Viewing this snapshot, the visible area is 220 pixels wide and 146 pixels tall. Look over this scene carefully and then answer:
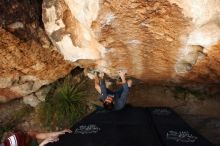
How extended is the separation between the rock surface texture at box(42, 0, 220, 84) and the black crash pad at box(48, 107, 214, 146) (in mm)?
819

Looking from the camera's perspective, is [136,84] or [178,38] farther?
[136,84]

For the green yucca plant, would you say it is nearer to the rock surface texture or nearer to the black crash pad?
the rock surface texture

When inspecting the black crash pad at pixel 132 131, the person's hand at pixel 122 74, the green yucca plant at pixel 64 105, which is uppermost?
the person's hand at pixel 122 74

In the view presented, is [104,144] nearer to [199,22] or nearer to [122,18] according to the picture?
[122,18]

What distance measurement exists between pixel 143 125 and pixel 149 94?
1.69m

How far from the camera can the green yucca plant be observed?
276 inches

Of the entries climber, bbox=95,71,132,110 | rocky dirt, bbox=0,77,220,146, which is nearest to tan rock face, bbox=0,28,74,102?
rocky dirt, bbox=0,77,220,146

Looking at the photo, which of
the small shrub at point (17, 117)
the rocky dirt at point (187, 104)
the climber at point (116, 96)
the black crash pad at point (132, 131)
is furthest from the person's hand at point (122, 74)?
the small shrub at point (17, 117)

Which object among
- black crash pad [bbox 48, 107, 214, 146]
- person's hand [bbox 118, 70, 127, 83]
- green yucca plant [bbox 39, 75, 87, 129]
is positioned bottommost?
black crash pad [bbox 48, 107, 214, 146]

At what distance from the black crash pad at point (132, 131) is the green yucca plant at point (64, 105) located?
4.63 ft

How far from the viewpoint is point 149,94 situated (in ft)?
22.6

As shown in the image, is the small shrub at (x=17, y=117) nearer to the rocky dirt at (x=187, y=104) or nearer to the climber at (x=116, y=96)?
the rocky dirt at (x=187, y=104)

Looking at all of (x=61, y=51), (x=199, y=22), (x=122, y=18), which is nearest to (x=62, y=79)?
(x=61, y=51)

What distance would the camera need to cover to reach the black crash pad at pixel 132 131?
4668 mm
